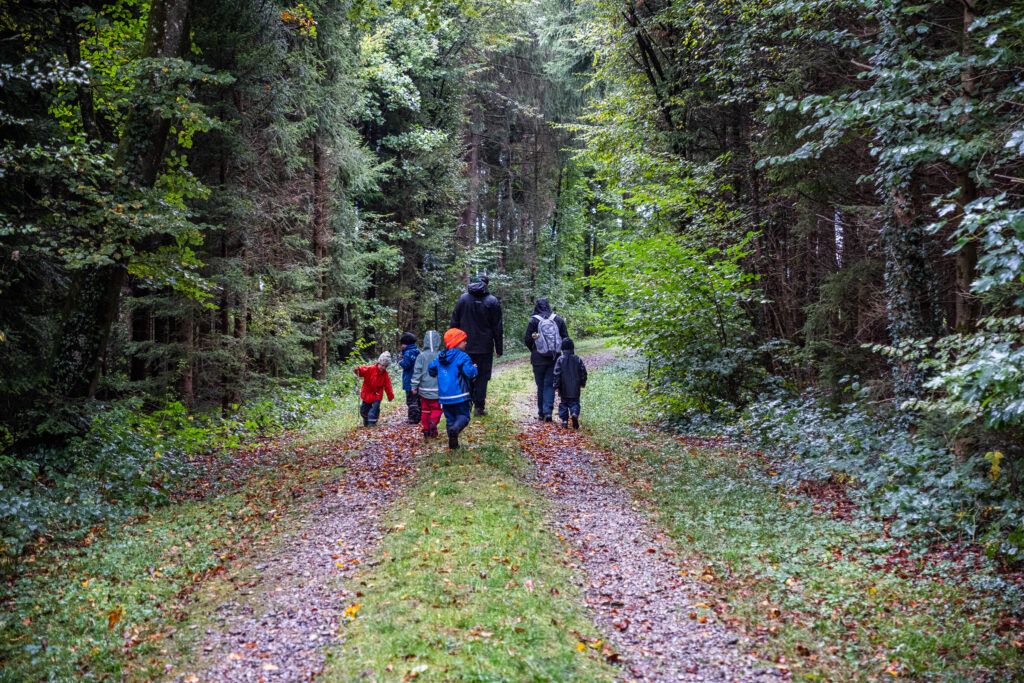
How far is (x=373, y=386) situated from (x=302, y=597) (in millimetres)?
7208

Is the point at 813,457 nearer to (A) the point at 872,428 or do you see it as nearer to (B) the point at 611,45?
(A) the point at 872,428

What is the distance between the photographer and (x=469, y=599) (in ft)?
17.1

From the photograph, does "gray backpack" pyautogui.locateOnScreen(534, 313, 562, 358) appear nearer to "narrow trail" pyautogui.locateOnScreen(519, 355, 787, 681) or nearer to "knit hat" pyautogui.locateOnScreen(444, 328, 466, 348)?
"narrow trail" pyautogui.locateOnScreen(519, 355, 787, 681)

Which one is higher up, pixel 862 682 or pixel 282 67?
pixel 282 67

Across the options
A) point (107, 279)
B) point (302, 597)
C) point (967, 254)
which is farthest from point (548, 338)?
point (302, 597)

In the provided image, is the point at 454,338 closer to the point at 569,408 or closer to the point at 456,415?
the point at 456,415

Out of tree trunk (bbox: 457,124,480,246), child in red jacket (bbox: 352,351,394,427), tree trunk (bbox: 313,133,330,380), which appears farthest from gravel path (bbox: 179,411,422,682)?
tree trunk (bbox: 457,124,480,246)

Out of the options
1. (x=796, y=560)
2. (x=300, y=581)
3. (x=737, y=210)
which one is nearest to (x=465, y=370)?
(x=300, y=581)

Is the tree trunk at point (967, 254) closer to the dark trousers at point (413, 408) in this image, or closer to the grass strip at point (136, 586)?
the grass strip at point (136, 586)

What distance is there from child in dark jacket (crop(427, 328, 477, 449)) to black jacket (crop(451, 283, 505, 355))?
1411mm

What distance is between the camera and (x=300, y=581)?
18.7ft

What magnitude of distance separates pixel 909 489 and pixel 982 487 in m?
0.85

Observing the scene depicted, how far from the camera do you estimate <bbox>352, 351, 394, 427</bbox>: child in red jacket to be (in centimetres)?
1220

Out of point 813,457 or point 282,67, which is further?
point 282,67
